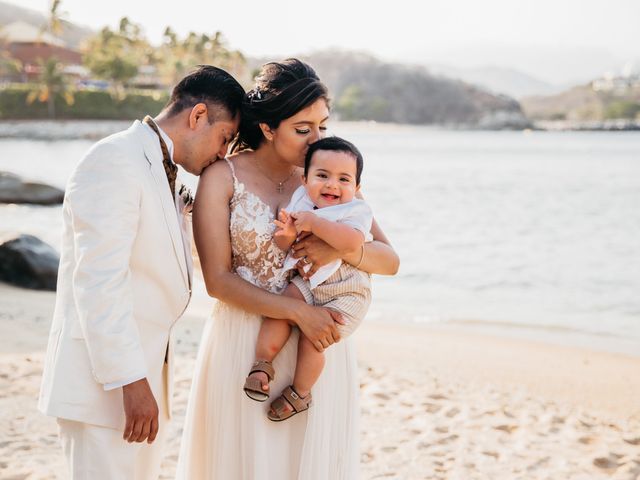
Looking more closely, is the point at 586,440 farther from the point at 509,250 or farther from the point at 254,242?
the point at 509,250

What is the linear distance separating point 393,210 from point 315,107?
63.7 ft

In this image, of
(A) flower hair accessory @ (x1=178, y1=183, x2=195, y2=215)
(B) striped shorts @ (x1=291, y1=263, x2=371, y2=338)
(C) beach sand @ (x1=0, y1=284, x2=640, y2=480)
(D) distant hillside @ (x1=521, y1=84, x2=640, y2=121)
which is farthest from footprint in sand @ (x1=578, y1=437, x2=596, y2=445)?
(D) distant hillside @ (x1=521, y1=84, x2=640, y2=121)

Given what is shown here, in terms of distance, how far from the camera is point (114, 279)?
6.97 feet

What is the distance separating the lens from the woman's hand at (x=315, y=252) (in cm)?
246

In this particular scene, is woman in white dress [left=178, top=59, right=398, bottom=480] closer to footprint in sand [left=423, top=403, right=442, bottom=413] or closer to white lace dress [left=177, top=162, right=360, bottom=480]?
white lace dress [left=177, top=162, right=360, bottom=480]

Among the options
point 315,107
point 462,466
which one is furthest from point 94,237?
point 462,466

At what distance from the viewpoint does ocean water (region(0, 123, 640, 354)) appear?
9.58 meters

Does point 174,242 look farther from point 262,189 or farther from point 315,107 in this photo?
point 315,107

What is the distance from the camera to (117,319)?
7.07 ft

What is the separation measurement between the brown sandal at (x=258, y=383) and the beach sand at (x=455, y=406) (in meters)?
2.13

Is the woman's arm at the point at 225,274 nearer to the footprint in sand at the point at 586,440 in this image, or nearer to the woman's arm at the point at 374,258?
the woman's arm at the point at 374,258

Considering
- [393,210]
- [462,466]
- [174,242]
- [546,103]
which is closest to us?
[174,242]

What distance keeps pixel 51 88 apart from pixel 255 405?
57808 millimetres

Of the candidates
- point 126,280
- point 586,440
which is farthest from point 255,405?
point 586,440
